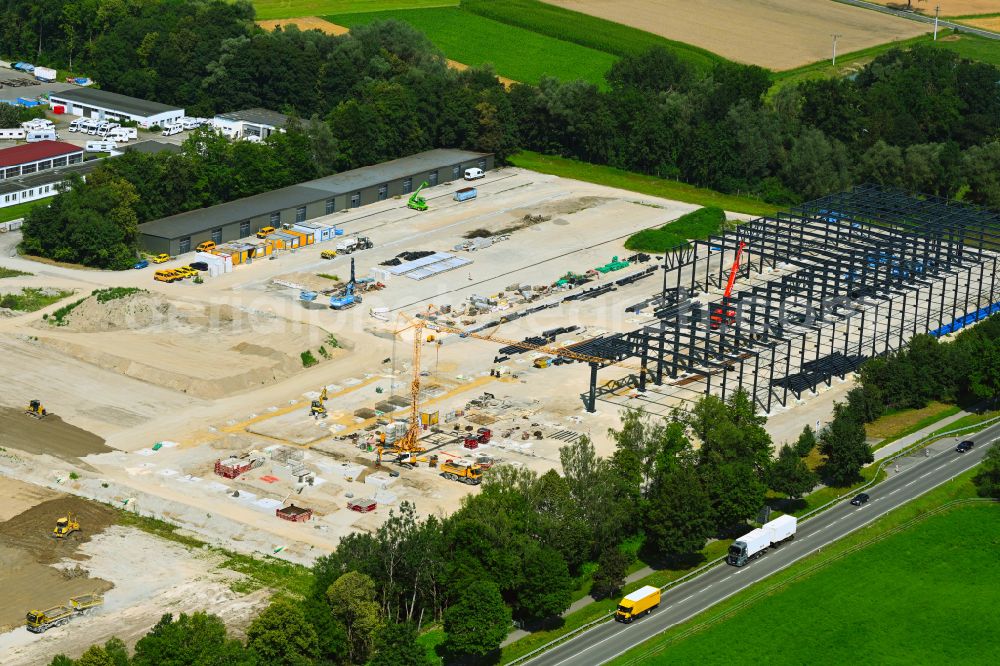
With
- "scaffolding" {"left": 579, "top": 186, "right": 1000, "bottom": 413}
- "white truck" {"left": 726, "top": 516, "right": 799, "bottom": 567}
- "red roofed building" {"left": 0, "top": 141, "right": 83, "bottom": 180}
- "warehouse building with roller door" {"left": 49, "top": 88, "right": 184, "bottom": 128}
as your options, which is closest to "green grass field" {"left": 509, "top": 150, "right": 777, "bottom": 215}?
"scaffolding" {"left": 579, "top": 186, "right": 1000, "bottom": 413}

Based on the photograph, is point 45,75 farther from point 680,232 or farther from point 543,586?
point 543,586

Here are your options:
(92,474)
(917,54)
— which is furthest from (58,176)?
(917,54)

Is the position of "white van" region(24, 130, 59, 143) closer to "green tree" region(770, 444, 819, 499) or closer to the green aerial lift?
the green aerial lift

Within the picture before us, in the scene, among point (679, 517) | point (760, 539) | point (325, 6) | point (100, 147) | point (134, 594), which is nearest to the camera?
point (134, 594)

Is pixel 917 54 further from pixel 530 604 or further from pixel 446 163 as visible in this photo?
pixel 530 604

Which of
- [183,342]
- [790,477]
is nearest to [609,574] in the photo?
[790,477]
